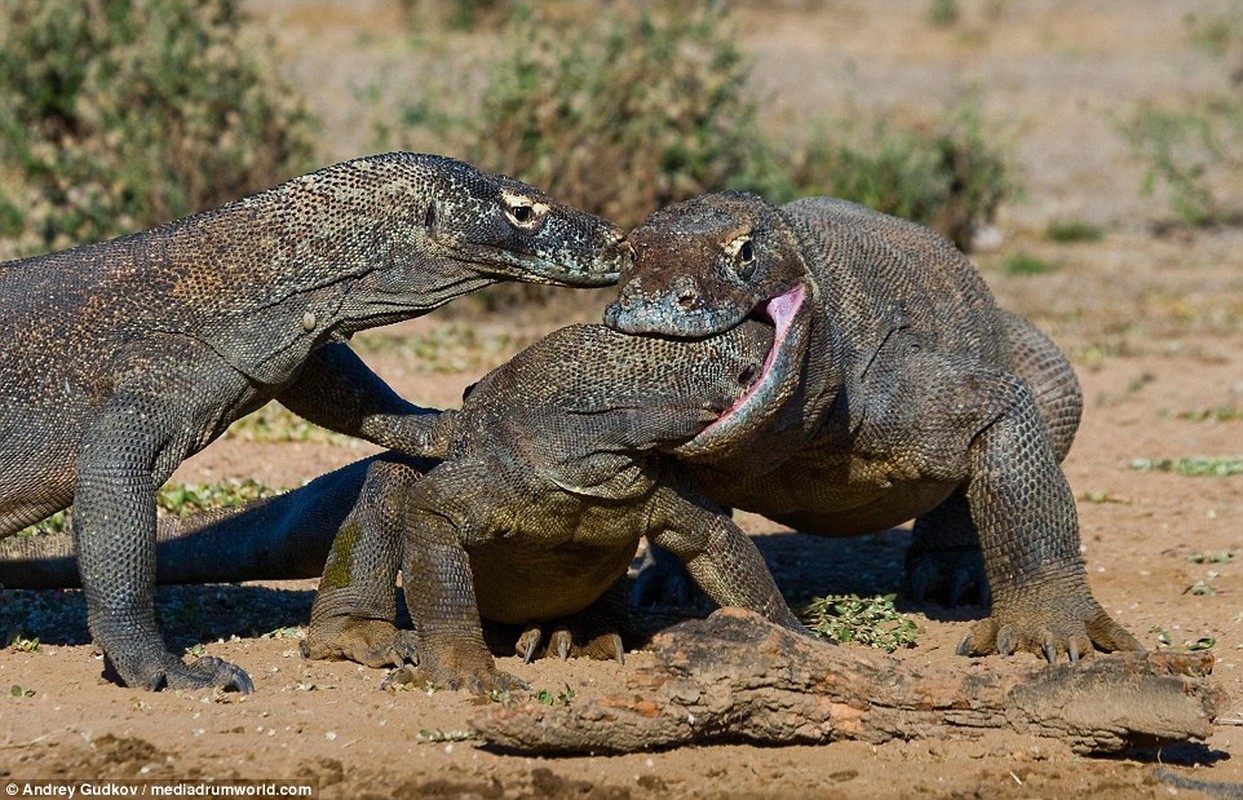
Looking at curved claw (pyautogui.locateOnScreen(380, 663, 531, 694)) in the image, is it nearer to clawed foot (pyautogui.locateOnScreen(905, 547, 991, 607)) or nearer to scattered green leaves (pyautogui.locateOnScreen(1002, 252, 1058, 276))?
clawed foot (pyautogui.locateOnScreen(905, 547, 991, 607))

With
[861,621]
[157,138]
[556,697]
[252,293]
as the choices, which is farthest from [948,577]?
[157,138]

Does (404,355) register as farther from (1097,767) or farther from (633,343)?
(1097,767)

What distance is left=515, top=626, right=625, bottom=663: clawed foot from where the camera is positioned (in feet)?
20.7

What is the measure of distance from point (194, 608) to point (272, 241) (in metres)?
1.62

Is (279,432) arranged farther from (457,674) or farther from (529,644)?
(457,674)

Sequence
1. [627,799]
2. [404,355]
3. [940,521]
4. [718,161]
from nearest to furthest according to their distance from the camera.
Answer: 1. [627,799]
2. [940,521]
3. [404,355]
4. [718,161]

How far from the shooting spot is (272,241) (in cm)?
614

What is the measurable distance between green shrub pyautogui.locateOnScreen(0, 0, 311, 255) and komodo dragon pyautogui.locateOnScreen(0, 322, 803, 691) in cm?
695

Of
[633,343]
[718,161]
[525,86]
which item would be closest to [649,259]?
[633,343]

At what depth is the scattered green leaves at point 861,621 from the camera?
22.0ft

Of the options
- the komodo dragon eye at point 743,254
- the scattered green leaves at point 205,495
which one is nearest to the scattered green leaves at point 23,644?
the scattered green leaves at point 205,495

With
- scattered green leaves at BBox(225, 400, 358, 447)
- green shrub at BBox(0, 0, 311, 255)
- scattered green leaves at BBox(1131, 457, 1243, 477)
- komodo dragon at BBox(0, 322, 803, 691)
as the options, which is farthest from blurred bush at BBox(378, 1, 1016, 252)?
komodo dragon at BBox(0, 322, 803, 691)

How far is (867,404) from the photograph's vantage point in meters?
6.29

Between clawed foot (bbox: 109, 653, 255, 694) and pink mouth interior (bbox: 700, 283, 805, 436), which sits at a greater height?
pink mouth interior (bbox: 700, 283, 805, 436)
